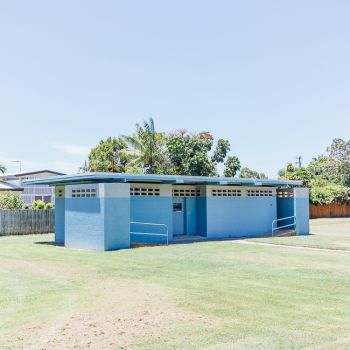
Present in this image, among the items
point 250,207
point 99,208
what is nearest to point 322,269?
point 99,208

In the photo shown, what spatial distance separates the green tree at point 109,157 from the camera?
52.5 metres

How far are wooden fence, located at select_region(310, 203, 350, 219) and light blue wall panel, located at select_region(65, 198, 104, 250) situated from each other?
121ft

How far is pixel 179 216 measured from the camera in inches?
1099

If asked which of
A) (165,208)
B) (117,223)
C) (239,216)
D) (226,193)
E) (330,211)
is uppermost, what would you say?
(226,193)

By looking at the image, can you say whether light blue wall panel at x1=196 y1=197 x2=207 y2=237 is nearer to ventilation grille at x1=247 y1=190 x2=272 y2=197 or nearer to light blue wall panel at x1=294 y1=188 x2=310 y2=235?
ventilation grille at x1=247 y1=190 x2=272 y2=197

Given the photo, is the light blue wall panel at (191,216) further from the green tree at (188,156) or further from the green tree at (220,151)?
the green tree at (220,151)

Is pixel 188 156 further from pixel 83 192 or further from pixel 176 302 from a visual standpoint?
pixel 176 302

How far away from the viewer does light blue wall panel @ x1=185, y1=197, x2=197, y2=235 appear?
91.9 feet

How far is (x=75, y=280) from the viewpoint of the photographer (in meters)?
13.3

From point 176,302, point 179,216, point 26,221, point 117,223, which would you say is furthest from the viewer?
point 26,221

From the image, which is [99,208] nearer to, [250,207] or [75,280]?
[75,280]

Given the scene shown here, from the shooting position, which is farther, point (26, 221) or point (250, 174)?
point (250, 174)

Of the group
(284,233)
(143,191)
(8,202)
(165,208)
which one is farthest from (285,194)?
Result: (8,202)

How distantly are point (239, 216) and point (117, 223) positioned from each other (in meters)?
9.60
